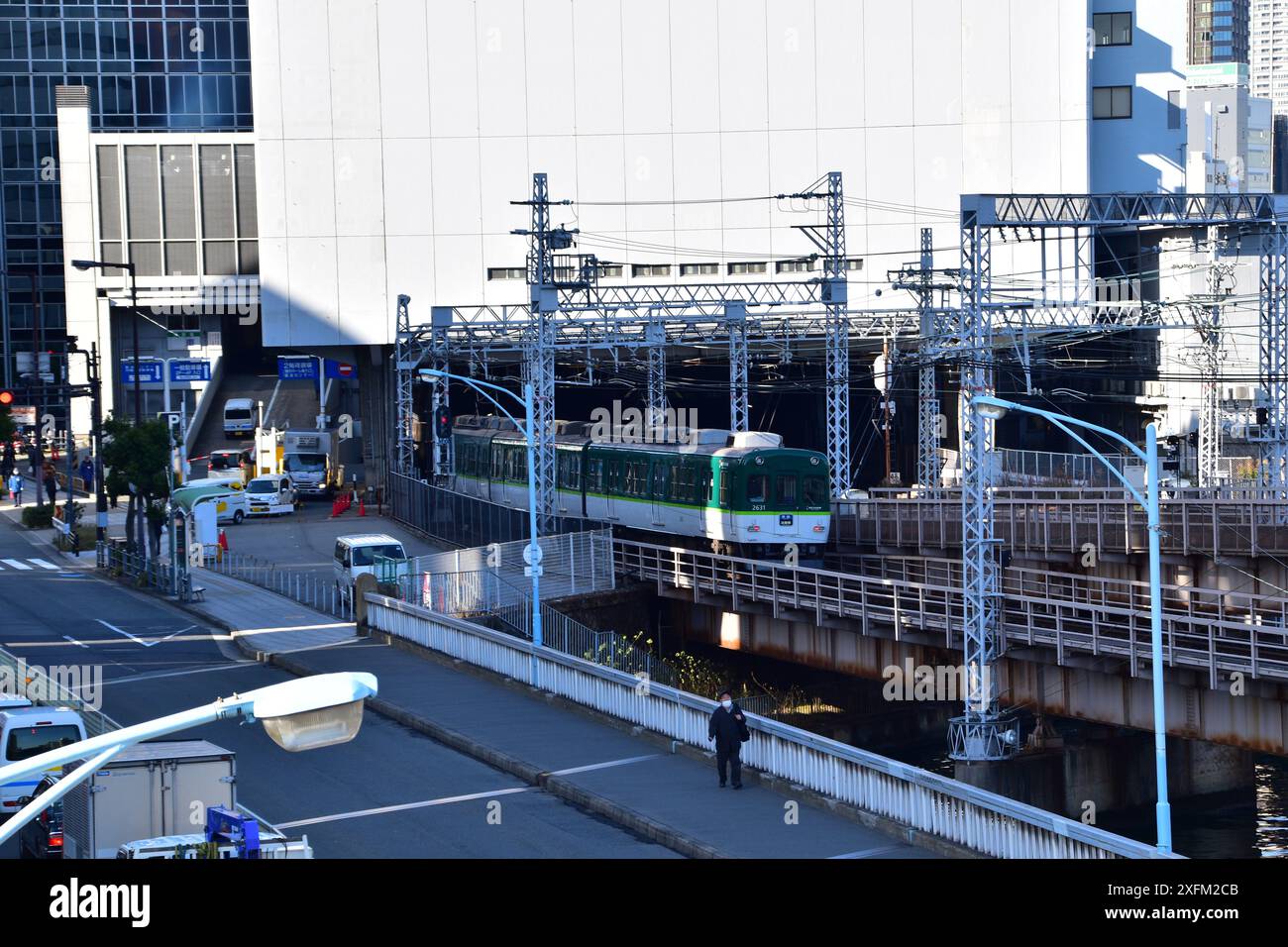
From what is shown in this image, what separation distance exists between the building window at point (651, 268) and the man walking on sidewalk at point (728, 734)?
53060 mm

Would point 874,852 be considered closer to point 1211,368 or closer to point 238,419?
point 1211,368

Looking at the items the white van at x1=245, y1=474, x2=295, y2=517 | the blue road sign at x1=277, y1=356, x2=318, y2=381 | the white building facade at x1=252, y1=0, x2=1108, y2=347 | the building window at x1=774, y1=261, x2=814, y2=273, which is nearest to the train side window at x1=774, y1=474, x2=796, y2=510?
the white van at x1=245, y1=474, x2=295, y2=517

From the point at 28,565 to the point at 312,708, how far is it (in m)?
46.1

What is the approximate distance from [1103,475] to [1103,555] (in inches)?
612

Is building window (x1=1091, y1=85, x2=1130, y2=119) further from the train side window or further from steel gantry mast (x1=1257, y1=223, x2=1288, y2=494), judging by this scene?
the train side window

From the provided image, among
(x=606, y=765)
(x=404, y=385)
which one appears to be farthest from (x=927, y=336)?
(x=606, y=765)

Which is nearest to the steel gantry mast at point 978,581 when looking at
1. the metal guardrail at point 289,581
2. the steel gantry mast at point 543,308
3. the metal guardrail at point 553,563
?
the metal guardrail at point 553,563

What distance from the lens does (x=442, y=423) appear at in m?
62.4

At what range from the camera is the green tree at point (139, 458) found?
45312mm

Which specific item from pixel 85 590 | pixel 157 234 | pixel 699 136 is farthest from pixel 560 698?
pixel 157 234

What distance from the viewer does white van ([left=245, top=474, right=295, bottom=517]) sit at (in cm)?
6184

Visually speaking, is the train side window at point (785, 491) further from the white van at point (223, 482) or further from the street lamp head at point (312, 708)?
the street lamp head at point (312, 708)

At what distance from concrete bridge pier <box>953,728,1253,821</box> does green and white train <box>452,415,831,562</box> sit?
994 centimetres
